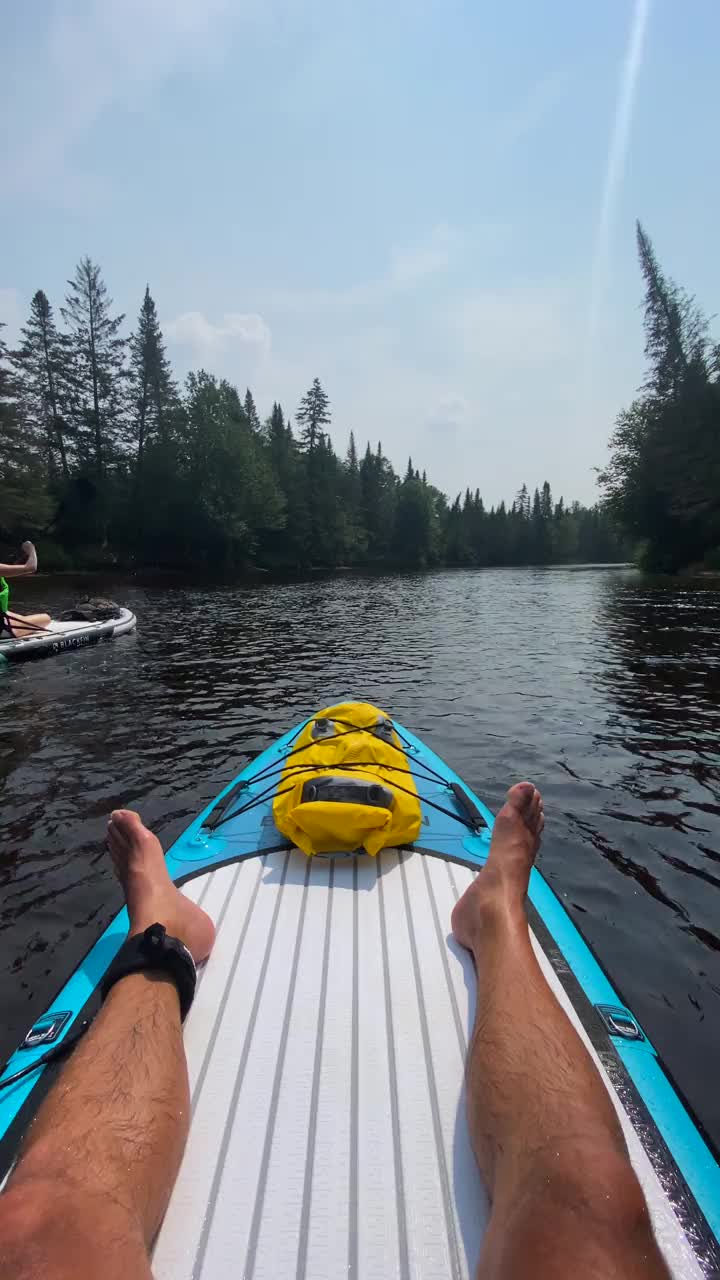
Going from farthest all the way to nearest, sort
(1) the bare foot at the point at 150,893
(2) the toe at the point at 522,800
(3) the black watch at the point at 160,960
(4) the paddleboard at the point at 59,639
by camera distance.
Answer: (4) the paddleboard at the point at 59,639, (2) the toe at the point at 522,800, (1) the bare foot at the point at 150,893, (3) the black watch at the point at 160,960

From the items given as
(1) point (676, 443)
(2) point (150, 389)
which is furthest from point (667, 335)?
(2) point (150, 389)

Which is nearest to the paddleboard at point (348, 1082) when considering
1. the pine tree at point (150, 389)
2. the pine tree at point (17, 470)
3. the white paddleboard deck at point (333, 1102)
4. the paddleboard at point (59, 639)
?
the white paddleboard deck at point (333, 1102)

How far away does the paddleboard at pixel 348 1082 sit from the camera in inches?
60.8

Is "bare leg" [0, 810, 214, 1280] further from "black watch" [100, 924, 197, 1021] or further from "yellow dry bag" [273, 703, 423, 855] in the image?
"yellow dry bag" [273, 703, 423, 855]

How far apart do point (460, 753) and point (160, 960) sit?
5.07 metres

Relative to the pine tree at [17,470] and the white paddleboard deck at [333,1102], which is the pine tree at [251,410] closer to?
the pine tree at [17,470]

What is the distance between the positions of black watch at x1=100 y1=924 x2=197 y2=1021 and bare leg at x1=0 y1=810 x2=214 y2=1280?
39mm

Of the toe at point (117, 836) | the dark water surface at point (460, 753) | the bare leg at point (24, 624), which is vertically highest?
the bare leg at point (24, 624)

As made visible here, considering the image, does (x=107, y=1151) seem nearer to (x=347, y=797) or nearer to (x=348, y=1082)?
(x=348, y=1082)

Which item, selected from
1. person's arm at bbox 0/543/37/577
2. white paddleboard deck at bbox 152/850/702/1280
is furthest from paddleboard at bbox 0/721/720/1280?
person's arm at bbox 0/543/37/577

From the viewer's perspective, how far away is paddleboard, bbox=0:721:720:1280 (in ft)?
5.07

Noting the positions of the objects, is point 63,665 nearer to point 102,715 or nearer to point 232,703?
point 102,715

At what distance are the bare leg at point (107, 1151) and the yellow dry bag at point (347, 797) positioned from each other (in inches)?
50.1

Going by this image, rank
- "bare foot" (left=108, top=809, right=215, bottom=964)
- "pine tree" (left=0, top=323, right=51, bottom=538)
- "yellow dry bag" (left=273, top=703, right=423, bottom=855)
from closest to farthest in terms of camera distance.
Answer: "bare foot" (left=108, top=809, right=215, bottom=964) < "yellow dry bag" (left=273, top=703, right=423, bottom=855) < "pine tree" (left=0, top=323, right=51, bottom=538)
